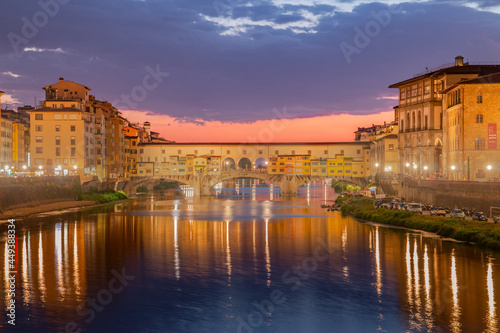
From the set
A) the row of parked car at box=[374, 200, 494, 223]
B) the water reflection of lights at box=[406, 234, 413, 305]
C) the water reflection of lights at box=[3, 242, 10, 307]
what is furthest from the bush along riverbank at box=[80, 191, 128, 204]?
the water reflection of lights at box=[406, 234, 413, 305]

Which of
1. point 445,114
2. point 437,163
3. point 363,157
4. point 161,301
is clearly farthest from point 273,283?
point 363,157

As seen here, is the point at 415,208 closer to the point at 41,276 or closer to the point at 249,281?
the point at 249,281

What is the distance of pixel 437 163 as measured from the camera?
7881cm

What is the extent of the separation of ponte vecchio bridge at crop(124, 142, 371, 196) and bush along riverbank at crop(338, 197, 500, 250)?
51656mm

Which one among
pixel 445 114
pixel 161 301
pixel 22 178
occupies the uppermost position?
pixel 445 114

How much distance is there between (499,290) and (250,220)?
119ft

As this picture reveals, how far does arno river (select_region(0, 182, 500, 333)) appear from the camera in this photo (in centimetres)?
2306

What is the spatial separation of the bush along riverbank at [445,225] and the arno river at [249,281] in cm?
122

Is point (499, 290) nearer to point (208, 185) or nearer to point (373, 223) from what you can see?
point (373, 223)

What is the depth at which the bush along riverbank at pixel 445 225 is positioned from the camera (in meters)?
37.5

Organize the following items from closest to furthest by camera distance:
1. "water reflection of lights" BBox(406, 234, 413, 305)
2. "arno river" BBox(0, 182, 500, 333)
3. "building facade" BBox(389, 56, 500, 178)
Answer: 1. "arno river" BBox(0, 182, 500, 333)
2. "water reflection of lights" BBox(406, 234, 413, 305)
3. "building facade" BBox(389, 56, 500, 178)

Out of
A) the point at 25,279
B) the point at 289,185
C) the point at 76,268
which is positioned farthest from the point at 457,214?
the point at 289,185

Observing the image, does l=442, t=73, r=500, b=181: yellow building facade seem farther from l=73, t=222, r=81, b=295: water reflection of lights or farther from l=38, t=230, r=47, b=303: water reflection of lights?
l=38, t=230, r=47, b=303: water reflection of lights

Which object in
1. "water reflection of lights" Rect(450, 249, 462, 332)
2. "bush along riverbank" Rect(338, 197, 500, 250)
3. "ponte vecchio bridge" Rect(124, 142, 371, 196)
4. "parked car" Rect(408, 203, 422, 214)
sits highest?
"ponte vecchio bridge" Rect(124, 142, 371, 196)
